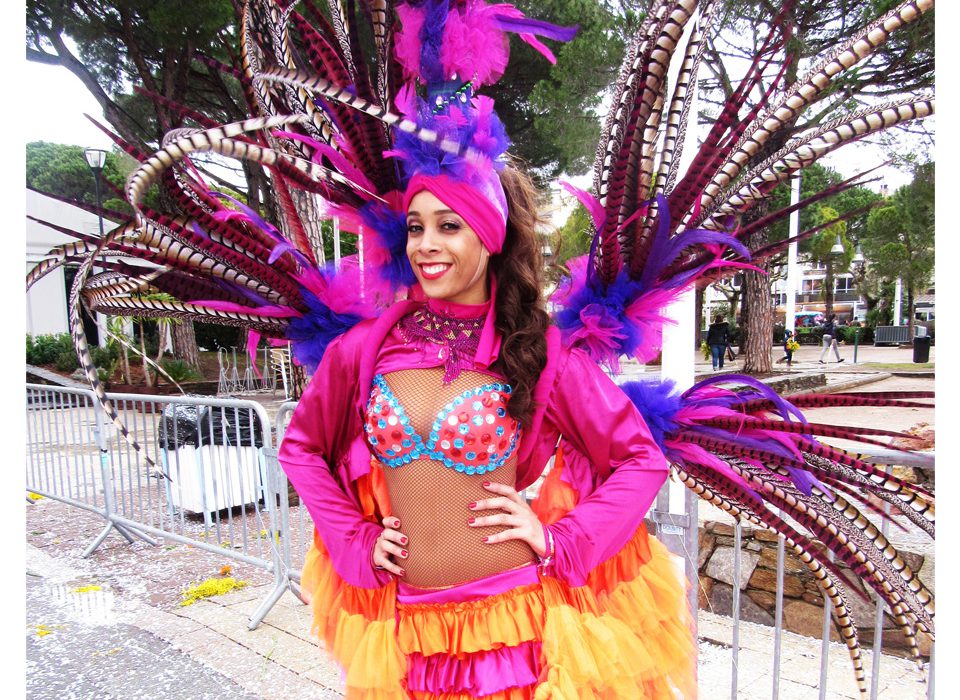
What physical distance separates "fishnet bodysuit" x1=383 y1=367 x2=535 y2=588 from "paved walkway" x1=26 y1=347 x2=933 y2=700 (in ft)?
5.41

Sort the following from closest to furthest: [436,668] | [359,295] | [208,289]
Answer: [436,668] → [208,289] → [359,295]

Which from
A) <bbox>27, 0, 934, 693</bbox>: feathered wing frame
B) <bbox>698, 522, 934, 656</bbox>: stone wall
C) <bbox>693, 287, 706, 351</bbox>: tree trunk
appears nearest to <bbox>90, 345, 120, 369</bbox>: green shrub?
<bbox>693, 287, 706, 351</bbox>: tree trunk

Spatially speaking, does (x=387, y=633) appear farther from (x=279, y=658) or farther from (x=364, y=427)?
(x=279, y=658)

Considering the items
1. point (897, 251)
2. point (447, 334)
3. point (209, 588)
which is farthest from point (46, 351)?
point (897, 251)

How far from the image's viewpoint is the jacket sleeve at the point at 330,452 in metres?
1.50

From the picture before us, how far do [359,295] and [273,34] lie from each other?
67 centimetres

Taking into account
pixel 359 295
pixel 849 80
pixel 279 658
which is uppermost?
pixel 849 80

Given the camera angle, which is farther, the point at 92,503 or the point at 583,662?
the point at 92,503

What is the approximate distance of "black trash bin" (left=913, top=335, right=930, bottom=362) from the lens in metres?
18.9

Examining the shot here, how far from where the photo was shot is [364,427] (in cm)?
160

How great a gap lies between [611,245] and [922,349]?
22182mm

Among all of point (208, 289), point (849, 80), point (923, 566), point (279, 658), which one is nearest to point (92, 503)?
point (279, 658)

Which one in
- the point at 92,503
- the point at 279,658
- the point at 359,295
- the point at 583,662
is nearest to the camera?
the point at 583,662

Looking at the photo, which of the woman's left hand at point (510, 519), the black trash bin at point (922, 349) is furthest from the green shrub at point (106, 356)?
the black trash bin at point (922, 349)
